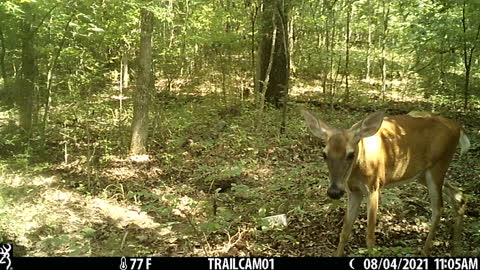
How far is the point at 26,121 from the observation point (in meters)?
10.3

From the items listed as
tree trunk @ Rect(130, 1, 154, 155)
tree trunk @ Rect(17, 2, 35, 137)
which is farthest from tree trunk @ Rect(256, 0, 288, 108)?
tree trunk @ Rect(17, 2, 35, 137)

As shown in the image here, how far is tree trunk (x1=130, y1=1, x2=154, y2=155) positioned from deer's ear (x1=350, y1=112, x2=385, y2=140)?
6408 millimetres

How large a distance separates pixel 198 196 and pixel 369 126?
403cm

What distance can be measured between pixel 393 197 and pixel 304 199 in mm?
1457

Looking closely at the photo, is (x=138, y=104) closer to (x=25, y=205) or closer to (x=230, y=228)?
(x=25, y=205)

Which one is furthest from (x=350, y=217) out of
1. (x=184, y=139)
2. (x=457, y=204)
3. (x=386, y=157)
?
(x=184, y=139)

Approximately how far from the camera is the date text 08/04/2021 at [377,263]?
169 inches

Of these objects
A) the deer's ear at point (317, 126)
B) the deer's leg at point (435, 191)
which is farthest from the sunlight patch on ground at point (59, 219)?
the deer's leg at point (435, 191)

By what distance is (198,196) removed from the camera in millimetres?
7910

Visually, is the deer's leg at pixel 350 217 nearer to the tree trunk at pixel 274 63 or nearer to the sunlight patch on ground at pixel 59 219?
the sunlight patch on ground at pixel 59 219

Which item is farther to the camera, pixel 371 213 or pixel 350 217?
pixel 350 217

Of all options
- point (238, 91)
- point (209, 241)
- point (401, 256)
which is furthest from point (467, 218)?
point (238, 91)

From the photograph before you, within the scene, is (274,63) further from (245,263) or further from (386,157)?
(245,263)

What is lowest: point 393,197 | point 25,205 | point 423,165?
point 25,205
